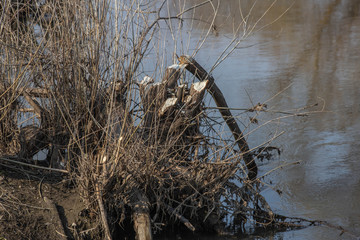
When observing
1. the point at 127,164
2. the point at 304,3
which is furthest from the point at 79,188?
the point at 304,3

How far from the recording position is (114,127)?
4719 millimetres

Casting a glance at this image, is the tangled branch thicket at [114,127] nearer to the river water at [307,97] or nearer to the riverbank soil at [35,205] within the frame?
the riverbank soil at [35,205]

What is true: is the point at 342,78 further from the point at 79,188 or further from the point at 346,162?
the point at 79,188

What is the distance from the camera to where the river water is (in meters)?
5.29

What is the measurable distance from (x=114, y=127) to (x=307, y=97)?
4127 mm

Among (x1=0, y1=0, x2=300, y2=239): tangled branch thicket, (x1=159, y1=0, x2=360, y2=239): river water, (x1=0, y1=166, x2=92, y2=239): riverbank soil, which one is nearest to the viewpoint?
(x1=0, y1=166, x2=92, y2=239): riverbank soil

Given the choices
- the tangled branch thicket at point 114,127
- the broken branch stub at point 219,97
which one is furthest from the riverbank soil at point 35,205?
the broken branch stub at point 219,97

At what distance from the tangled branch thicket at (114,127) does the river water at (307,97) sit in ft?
1.78

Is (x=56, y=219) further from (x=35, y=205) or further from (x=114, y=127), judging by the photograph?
(x=114, y=127)

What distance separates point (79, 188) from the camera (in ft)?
14.8

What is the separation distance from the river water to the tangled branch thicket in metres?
0.54

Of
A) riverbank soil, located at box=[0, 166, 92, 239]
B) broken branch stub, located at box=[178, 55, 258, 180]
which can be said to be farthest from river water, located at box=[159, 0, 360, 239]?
riverbank soil, located at box=[0, 166, 92, 239]

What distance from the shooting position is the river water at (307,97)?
5285mm

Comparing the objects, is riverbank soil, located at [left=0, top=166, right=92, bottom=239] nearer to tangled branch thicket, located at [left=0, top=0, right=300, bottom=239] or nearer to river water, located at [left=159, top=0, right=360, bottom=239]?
tangled branch thicket, located at [left=0, top=0, right=300, bottom=239]
